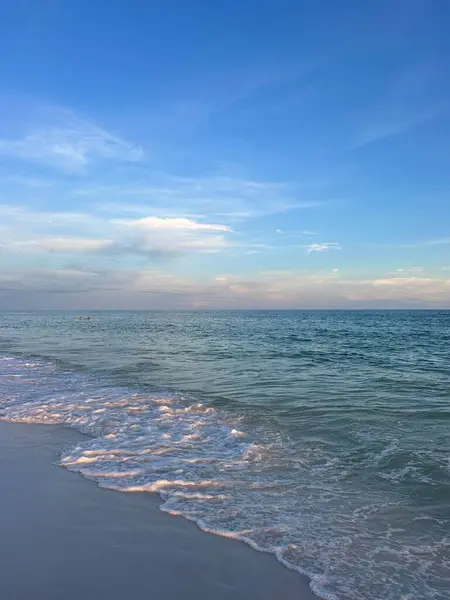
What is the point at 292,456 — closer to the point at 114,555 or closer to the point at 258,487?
the point at 258,487

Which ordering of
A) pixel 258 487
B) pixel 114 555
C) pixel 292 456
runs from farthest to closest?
pixel 292 456 → pixel 258 487 → pixel 114 555

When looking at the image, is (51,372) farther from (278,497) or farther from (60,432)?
(278,497)

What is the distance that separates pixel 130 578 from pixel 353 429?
6.89 metres

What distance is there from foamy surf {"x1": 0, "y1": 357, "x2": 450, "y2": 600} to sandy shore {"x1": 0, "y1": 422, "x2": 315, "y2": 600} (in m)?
0.29

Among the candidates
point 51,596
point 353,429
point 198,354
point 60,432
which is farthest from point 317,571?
point 198,354

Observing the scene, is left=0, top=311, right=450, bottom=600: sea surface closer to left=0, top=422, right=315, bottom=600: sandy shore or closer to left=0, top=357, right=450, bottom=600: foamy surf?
left=0, top=357, right=450, bottom=600: foamy surf

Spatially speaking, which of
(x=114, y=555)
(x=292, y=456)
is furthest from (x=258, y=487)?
(x=114, y=555)

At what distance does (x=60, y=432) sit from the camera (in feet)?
31.4

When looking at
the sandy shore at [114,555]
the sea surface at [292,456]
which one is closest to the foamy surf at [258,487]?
the sea surface at [292,456]

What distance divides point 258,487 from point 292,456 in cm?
173

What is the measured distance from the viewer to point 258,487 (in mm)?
6676

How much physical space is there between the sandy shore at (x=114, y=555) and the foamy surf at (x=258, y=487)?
0.95ft

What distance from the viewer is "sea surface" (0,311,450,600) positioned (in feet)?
16.1

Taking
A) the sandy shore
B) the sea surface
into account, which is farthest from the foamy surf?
the sandy shore
